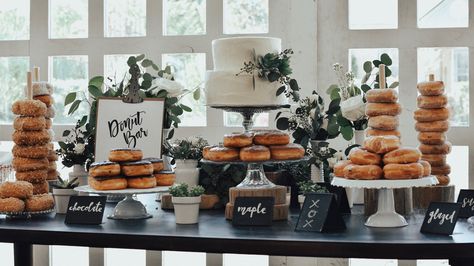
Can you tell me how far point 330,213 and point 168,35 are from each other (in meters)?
1.55

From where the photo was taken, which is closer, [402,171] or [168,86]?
[402,171]

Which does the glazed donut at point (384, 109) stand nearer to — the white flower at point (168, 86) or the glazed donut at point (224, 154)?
the glazed donut at point (224, 154)

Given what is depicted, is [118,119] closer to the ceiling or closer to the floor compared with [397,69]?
closer to the floor

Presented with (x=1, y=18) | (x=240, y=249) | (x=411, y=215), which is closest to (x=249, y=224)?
(x=240, y=249)

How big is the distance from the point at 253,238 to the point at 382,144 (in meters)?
0.45

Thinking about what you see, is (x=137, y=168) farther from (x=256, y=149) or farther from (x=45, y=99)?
(x=45, y=99)

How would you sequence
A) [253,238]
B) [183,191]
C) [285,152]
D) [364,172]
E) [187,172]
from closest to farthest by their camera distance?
[253,238] → [364,172] → [183,191] → [285,152] → [187,172]

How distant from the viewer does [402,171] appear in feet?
6.47

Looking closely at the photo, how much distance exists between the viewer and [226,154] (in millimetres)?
2225

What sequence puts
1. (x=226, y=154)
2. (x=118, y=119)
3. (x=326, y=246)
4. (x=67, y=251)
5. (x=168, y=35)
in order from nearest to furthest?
(x=326, y=246) → (x=226, y=154) → (x=118, y=119) → (x=168, y=35) → (x=67, y=251)

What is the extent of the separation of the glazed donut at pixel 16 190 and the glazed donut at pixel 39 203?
0.09 feet

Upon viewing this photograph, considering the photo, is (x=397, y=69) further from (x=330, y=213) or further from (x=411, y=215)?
(x=330, y=213)

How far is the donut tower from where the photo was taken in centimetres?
238

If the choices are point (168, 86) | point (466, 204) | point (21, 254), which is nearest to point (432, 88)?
point (466, 204)
